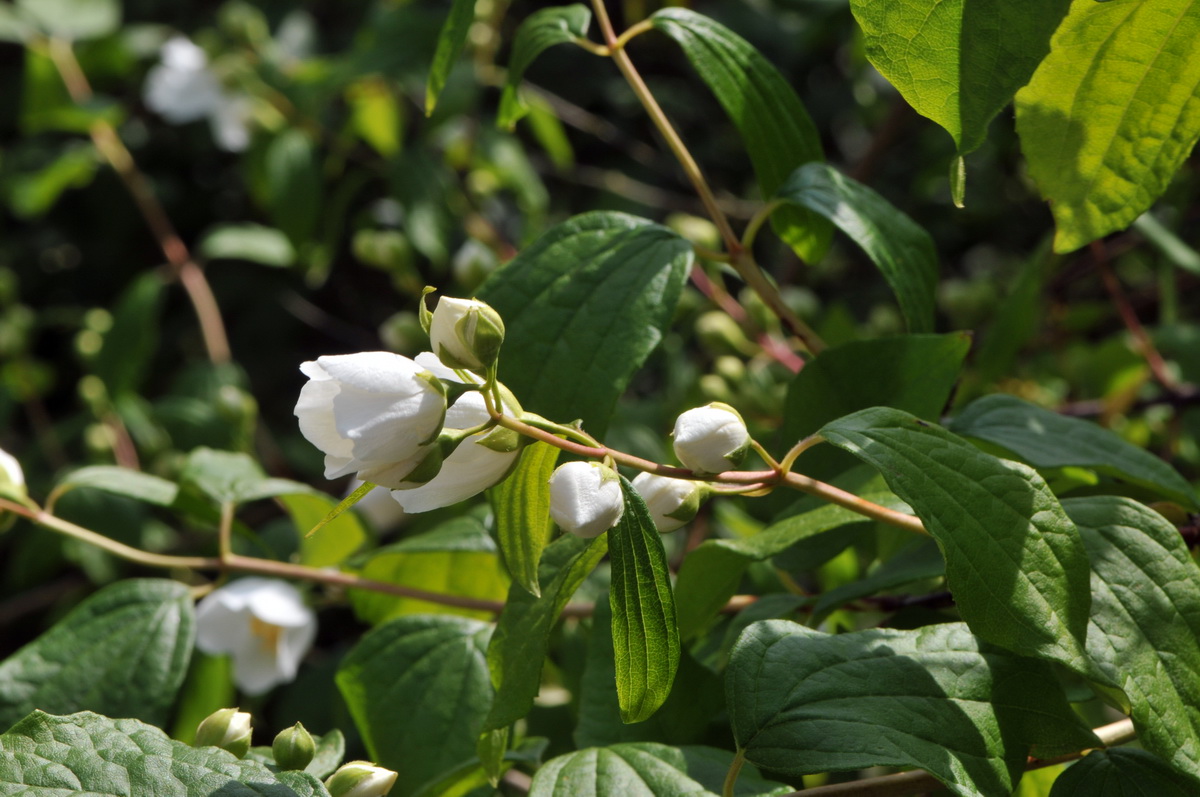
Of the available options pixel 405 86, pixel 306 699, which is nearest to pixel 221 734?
pixel 306 699

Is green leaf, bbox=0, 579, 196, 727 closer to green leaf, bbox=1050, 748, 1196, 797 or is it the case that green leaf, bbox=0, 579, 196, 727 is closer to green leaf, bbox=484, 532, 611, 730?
green leaf, bbox=484, 532, 611, 730

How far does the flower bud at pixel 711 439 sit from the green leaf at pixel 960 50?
183 millimetres

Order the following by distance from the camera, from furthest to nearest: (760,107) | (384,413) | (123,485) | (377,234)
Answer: (377,234)
(123,485)
(760,107)
(384,413)

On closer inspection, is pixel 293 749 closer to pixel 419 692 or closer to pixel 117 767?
pixel 117 767

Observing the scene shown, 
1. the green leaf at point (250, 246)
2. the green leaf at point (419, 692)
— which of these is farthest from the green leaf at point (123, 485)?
the green leaf at point (250, 246)

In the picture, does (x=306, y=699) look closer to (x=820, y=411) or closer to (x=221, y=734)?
(x=221, y=734)

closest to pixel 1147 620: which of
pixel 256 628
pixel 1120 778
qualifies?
pixel 1120 778

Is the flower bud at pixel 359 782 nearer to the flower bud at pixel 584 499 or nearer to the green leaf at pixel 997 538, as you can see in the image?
the flower bud at pixel 584 499

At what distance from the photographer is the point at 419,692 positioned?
819mm

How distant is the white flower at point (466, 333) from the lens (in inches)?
20.0

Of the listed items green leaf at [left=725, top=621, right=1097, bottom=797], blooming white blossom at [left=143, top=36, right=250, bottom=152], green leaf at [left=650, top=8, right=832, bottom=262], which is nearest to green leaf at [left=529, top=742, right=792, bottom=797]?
green leaf at [left=725, top=621, right=1097, bottom=797]

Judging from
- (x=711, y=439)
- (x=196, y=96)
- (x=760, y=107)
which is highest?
(x=760, y=107)

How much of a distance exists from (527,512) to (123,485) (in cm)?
52

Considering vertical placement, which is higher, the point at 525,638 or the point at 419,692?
the point at 525,638
